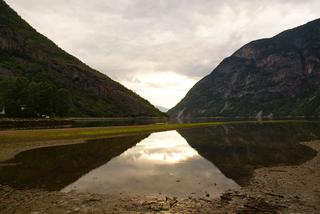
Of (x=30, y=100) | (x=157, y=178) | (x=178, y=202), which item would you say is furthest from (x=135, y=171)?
(x=30, y=100)

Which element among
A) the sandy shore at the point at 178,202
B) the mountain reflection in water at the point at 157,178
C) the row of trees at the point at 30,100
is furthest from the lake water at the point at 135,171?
the row of trees at the point at 30,100

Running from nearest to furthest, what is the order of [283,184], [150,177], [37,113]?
[283,184] < [150,177] < [37,113]

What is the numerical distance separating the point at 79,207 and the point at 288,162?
24.7 m

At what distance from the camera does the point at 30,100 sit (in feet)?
387

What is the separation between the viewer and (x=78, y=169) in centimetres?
2886

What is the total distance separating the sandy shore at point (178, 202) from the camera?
16.0m

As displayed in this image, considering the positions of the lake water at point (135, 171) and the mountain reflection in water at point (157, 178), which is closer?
the mountain reflection in water at point (157, 178)

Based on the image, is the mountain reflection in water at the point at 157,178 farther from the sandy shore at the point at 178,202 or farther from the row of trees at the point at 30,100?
the row of trees at the point at 30,100

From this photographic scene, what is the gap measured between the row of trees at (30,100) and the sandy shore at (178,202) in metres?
106

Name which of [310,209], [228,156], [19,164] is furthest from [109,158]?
[310,209]

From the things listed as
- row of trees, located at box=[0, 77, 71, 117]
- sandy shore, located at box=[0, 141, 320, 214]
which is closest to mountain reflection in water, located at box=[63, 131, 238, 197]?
sandy shore, located at box=[0, 141, 320, 214]

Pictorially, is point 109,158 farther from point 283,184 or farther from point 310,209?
point 310,209

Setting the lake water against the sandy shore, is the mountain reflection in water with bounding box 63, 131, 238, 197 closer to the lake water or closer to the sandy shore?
the lake water

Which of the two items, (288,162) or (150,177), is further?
(288,162)
